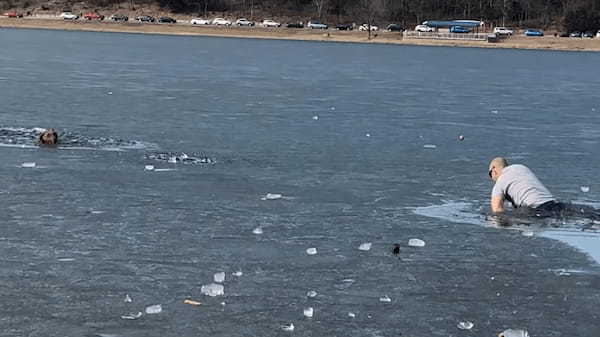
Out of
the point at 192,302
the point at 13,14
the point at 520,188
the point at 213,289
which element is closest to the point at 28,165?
the point at 520,188

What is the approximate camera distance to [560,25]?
129 m

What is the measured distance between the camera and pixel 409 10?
137 metres

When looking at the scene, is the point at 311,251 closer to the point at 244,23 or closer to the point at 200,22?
the point at 244,23

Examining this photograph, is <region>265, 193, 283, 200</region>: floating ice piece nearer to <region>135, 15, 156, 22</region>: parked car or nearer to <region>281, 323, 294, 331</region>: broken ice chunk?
<region>281, 323, 294, 331</region>: broken ice chunk

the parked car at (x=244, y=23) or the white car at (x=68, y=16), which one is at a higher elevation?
the white car at (x=68, y=16)

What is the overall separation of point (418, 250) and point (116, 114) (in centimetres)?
1341

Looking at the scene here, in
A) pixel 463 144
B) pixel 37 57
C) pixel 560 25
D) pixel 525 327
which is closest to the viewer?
pixel 525 327

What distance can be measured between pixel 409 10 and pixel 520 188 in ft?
411

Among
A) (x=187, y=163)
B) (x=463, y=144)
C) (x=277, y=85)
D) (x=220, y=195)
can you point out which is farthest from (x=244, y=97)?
(x=220, y=195)

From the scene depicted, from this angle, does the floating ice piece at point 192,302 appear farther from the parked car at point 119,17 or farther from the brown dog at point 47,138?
the parked car at point 119,17

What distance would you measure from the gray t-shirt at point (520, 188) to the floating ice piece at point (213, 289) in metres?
4.85

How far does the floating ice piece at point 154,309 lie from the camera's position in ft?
29.8

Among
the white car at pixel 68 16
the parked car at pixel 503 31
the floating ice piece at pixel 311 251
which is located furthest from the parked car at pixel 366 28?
the floating ice piece at pixel 311 251

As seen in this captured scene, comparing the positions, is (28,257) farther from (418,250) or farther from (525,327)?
(525,327)
